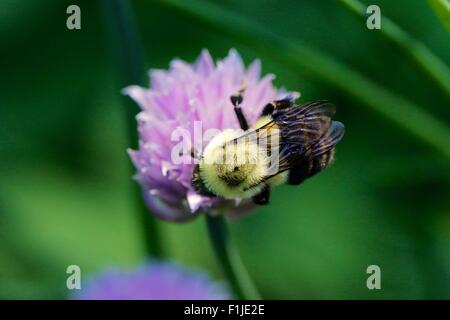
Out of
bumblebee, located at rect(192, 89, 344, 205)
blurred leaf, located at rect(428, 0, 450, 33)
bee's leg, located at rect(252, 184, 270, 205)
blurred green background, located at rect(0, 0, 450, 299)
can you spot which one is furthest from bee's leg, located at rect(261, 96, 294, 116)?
blurred green background, located at rect(0, 0, 450, 299)

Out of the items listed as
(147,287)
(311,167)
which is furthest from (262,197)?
(147,287)

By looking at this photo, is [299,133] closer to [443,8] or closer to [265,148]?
[265,148]

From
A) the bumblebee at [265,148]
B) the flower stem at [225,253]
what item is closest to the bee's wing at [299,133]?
the bumblebee at [265,148]

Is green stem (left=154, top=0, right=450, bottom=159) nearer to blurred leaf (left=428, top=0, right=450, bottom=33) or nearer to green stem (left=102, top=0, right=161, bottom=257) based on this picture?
green stem (left=102, top=0, right=161, bottom=257)

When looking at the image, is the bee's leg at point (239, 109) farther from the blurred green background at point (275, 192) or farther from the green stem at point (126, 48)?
the blurred green background at point (275, 192)

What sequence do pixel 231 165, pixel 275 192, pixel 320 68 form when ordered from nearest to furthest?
pixel 231 165
pixel 320 68
pixel 275 192
